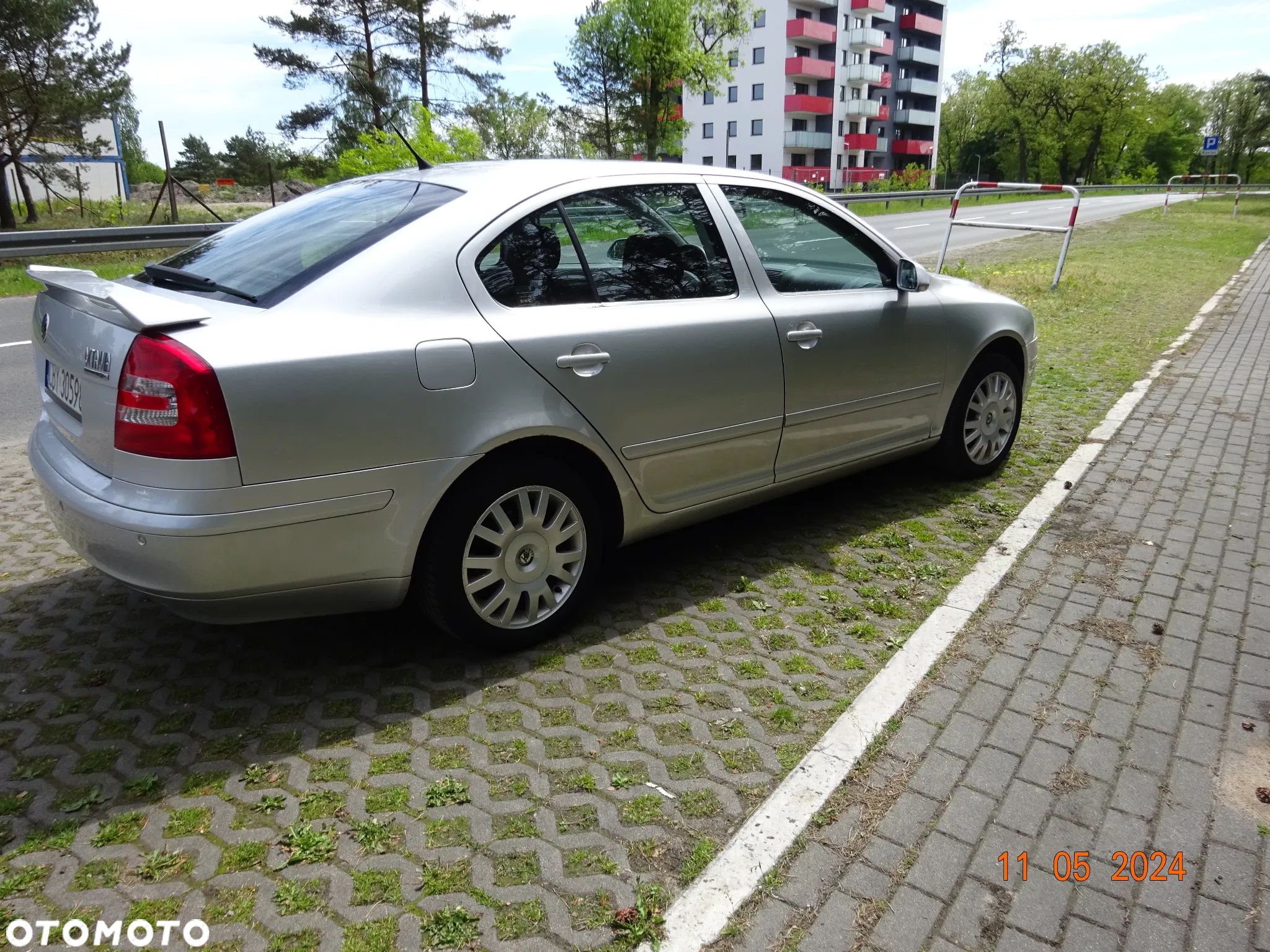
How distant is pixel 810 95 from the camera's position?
74812 mm

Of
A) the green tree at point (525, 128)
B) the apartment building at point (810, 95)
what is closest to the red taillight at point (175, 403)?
the green tree at point (525, 128)

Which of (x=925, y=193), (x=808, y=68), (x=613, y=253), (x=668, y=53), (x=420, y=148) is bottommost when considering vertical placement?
(x=613, y=253)

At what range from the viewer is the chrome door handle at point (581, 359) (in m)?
3.22

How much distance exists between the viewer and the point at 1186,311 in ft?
40.6

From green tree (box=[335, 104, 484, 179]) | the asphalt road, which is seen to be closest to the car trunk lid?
the asphalt road

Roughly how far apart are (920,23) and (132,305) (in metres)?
95.3

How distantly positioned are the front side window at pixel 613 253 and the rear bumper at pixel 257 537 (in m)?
0.74

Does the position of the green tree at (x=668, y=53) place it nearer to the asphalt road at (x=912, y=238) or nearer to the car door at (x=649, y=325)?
the asphalt road at (x=912, y=238)

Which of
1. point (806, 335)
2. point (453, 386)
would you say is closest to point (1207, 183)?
point (806, 335)

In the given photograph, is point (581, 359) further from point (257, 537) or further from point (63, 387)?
point (63, 387)

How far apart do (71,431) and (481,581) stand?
141 cm

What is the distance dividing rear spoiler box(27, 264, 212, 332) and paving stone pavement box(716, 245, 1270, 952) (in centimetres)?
224

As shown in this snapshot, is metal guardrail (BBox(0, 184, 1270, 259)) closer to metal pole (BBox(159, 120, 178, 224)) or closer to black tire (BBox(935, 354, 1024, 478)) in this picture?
metal pole (BBox(159, 120, 178, 224))

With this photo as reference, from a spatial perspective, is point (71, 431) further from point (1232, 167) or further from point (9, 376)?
point (1232, 167)
